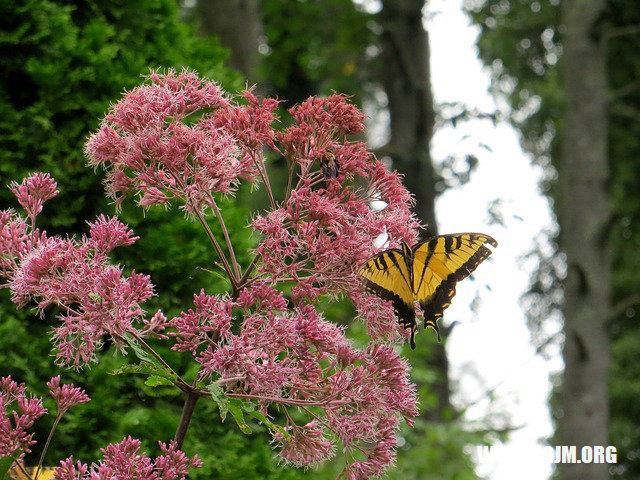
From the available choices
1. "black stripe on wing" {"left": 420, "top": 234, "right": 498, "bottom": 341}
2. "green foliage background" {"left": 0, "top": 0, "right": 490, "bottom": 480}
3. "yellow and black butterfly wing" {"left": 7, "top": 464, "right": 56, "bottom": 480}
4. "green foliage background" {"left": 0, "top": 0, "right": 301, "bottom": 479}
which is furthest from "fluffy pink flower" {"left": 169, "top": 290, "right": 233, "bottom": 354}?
"green foliage background" {"left": 0, "top": 0, "right": 301, "bottom": 479}

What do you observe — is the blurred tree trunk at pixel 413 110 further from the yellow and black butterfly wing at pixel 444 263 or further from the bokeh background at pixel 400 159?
the yellow and black butterfly wing at pixel 444 263

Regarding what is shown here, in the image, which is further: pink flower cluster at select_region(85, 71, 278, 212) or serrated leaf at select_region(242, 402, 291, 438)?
pink flower cluster at select_region(85, 71, 278, 212)

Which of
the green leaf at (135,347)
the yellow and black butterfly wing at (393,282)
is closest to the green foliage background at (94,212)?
the yellow and black butterfly wing at (393,282)

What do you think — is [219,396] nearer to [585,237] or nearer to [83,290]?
[83,290]

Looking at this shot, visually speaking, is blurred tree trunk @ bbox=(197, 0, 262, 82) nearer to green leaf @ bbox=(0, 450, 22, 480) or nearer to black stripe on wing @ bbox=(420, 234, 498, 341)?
black stripe on wing @ bbox=(420, 234, 498, 341)

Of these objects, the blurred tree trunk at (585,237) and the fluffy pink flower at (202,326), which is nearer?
the fluffy pink flower at (202,326)
